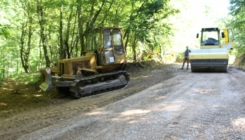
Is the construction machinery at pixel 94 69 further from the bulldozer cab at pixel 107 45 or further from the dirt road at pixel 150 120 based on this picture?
the dirt road at pixel 150 120

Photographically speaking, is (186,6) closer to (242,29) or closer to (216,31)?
(242,29)

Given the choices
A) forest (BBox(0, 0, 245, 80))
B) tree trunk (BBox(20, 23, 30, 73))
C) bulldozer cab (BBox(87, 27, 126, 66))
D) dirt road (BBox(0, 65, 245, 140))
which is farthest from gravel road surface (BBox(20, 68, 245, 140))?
tree trunk (BBox(20, 23, 30, 73))

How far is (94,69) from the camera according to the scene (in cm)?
910

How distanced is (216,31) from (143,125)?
37.2ft

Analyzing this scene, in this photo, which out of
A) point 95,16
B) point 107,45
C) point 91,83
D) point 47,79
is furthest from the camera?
point 95,16

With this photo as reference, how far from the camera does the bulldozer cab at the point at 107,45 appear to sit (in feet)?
29.2

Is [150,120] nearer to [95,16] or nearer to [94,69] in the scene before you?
[94,69]

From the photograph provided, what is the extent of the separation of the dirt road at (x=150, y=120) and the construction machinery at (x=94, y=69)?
6.21 feet

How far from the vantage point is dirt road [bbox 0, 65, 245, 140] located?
157 inches

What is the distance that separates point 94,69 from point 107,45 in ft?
3.49

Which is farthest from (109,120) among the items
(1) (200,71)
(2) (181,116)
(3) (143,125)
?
(1) (200,71)

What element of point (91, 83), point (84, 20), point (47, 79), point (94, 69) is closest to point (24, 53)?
point (84, 20)

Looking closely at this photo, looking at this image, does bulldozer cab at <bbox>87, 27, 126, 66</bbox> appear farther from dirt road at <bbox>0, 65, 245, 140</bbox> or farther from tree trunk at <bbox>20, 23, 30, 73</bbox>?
tree trunk at <bbox>20, 23, 30, 73</bbox>

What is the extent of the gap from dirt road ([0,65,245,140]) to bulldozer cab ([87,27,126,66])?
2.62 m
